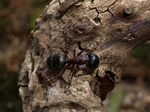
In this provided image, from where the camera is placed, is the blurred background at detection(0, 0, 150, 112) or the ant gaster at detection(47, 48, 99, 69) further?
the blurred background at detection(0, 0, 150, 112)

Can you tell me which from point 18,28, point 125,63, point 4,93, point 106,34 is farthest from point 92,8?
point 18,28

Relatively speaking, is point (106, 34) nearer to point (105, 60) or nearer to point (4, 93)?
point (105, 60)

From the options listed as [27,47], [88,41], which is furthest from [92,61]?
[27,47]

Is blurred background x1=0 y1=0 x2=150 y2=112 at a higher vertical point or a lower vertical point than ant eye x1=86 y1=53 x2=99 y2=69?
lower

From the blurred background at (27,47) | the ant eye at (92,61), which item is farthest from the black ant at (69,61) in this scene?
the blurred background at (27,47)

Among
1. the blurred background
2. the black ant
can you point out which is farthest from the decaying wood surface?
the blurred background

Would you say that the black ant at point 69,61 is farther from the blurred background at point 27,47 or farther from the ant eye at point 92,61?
the blurred background at point 27,47

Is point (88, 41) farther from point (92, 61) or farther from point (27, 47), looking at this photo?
point (27, 47)

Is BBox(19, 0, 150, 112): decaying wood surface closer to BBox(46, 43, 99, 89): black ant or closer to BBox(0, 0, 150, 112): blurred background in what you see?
BBox(46, 43, 99, 89): black ant
